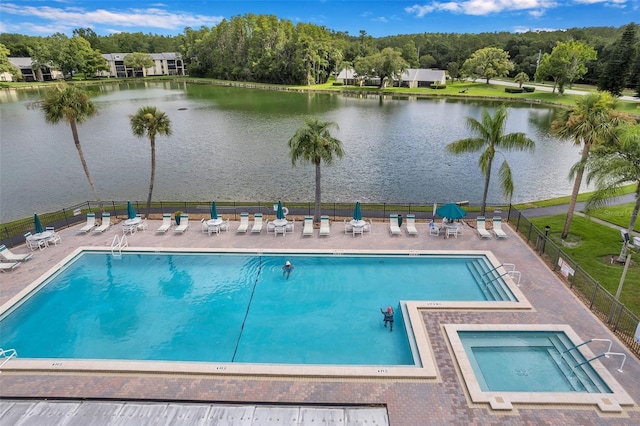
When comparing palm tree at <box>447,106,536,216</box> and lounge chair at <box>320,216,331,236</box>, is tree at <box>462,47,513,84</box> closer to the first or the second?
palm tree at <box>447,106,536,216</box>

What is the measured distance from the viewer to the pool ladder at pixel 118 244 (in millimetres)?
20297

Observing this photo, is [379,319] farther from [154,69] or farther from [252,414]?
[154,69]

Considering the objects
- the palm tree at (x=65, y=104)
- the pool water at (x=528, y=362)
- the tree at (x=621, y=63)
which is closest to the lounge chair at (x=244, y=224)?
the palm tree at (x=65, y=104)

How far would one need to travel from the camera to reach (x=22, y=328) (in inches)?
590

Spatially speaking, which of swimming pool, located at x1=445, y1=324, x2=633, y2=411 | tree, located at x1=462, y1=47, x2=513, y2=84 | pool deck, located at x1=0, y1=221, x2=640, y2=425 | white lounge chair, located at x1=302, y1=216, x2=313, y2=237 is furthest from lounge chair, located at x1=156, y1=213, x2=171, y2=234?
tree, located at x1=462, y1=47, x2=513, y2=84

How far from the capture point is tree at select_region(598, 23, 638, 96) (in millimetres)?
74062

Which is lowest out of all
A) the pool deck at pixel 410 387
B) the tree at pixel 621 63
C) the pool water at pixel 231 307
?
the pool water at pixel 231 307

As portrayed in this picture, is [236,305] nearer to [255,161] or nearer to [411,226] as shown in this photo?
[411,226]

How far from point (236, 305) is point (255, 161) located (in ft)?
84.4

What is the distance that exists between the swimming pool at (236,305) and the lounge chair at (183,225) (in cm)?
227

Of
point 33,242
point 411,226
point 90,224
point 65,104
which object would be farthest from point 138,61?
point 411,226

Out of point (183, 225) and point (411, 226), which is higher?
point (411, 226)

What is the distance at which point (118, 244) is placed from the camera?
69.1 feet

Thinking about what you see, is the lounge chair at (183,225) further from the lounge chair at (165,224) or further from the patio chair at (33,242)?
the patio chair at (33,242)
